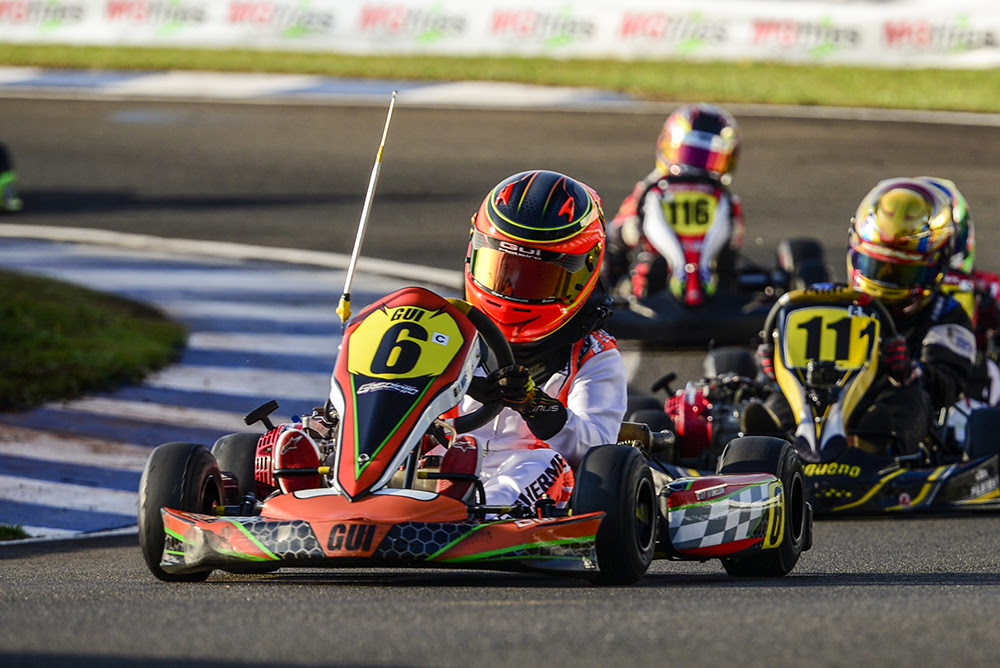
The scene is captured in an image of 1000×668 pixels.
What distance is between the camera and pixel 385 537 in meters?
4.53

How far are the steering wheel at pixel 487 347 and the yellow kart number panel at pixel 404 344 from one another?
9cm

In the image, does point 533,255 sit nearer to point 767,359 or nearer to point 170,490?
point 170,490

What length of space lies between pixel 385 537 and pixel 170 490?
0.70 metres

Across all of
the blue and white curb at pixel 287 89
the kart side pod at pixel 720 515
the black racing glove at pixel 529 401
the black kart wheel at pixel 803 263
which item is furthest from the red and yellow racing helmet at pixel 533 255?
the blue and white curb at pixel 287 89

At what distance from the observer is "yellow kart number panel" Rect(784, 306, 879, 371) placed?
7336 millimetres

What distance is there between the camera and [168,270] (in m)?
11.6

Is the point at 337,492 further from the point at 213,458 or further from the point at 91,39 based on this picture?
the point at 91,39

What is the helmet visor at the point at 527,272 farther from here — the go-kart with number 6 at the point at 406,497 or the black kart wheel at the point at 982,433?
the black kart wheel at the point at 982,433

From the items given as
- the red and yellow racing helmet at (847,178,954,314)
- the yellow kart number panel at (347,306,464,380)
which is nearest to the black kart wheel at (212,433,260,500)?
the yellow kart number panel at (347,306,464,380)

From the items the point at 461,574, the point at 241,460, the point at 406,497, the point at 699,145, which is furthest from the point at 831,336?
the point at 699,145

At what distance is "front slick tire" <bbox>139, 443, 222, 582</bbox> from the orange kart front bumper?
14cm

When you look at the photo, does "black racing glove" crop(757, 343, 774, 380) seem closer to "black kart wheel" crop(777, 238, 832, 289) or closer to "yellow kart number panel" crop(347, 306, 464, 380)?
"black kart wheel" crop(777, 238, 832, 289)

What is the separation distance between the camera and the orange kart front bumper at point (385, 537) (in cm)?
454

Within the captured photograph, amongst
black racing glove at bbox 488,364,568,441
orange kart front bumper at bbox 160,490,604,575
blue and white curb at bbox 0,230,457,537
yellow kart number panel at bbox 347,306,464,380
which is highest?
yellow kart number panel at bbox 347,306,464,380
